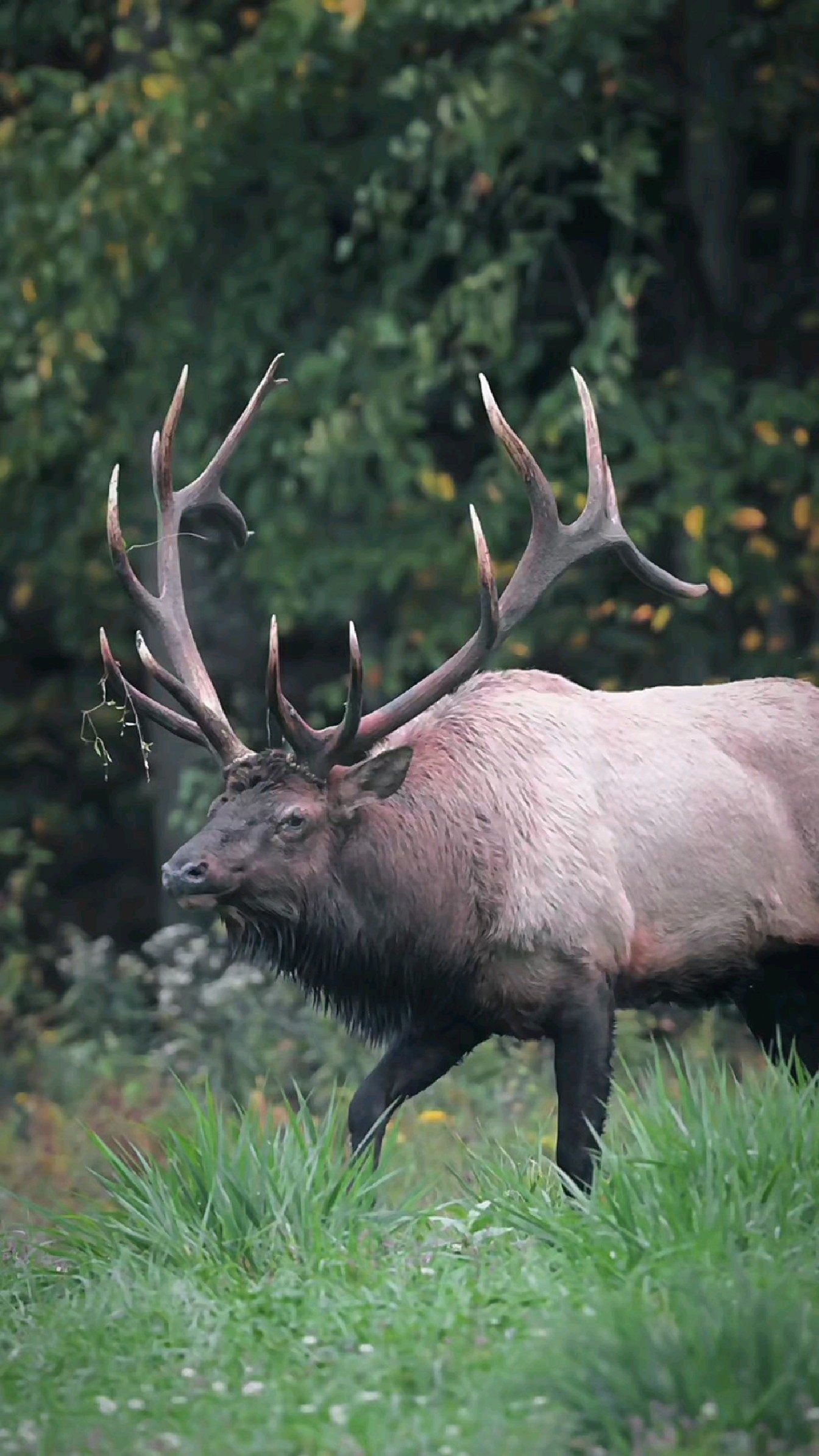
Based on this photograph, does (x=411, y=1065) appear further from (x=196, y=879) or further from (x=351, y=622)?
(x=351, y=622)

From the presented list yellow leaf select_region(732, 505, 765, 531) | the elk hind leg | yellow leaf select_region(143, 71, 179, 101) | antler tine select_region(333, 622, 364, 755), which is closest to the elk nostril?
antler tine select_region(333, 622, 364, 755)

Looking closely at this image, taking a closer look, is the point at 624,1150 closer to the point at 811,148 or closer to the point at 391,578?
the point at 391,578

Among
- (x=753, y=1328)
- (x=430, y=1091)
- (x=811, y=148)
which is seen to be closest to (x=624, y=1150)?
(x=753, y=1328)

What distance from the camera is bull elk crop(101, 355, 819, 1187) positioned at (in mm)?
5246

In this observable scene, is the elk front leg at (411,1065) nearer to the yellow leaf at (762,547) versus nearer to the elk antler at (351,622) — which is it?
the elk antler at (351,622)

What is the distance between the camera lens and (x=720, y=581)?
8242 mm

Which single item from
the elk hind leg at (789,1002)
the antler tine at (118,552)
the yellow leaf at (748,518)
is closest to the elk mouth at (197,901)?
the antler tine at (118,552)

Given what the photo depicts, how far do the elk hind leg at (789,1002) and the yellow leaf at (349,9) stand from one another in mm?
4039

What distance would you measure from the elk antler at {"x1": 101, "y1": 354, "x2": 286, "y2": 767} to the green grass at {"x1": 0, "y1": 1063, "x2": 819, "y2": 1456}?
0.95 meters

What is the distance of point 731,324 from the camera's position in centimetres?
927

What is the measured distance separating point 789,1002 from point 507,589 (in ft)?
4.28

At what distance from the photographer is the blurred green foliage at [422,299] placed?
8.47 meters

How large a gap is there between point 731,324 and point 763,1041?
408cm

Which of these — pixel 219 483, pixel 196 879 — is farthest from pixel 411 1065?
pixel 219 483
